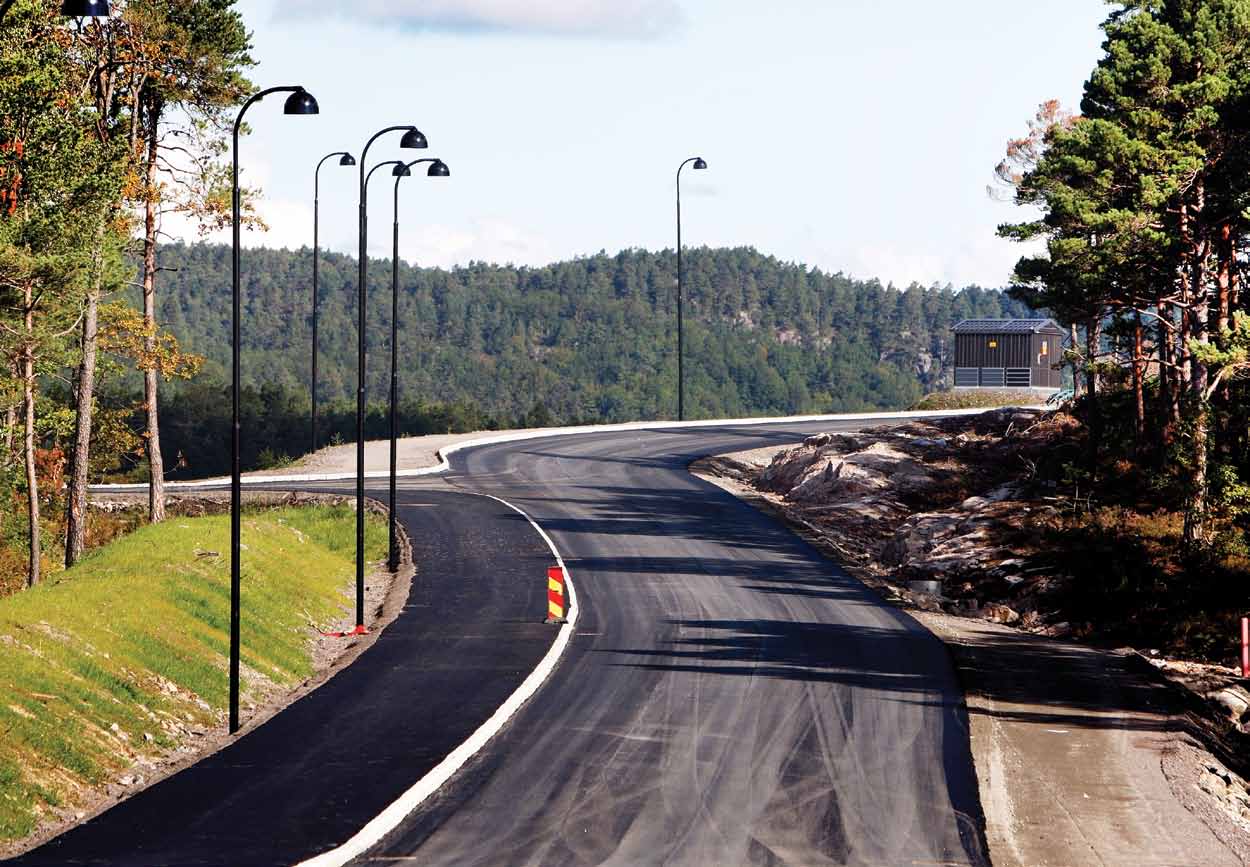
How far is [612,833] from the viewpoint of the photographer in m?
17.4

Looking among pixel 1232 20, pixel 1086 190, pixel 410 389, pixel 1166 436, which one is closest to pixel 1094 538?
pixel 1166 436

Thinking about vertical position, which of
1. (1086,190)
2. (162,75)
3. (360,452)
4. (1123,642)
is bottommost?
(1123,642)

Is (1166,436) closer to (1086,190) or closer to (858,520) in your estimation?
(1086,190)

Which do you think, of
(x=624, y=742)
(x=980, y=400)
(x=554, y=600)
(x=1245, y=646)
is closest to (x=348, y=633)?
(x=554, y=600)

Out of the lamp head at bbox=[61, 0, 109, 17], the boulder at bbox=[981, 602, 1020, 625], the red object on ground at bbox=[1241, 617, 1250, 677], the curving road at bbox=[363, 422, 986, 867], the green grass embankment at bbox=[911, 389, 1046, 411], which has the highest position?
the lamp head at bbox=[61, 0, 109, 17]

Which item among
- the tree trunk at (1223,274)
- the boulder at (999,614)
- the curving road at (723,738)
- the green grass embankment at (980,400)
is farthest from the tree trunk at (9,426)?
the green grass embankment at (980,400)

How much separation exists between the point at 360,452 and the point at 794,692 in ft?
41.9

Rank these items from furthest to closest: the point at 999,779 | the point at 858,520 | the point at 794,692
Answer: the point at 858,520, the point at 794,692, the point at 999,779

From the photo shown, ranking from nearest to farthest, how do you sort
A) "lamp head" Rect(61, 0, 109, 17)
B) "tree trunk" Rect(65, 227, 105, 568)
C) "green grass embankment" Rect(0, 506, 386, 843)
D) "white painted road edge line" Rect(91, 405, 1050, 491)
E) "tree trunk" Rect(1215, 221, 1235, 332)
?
"lamp head" Rect(61, 0, 109, 17)
"green grass embankment" Rect(0, 506, 386, 843)
"tree trunk" Rect(1215, 221, 1235, 332)
"tree trunk" Rect(65, 227, 105, 568)
"white painted road edge line" Rect(91, 405, 1050, 491)

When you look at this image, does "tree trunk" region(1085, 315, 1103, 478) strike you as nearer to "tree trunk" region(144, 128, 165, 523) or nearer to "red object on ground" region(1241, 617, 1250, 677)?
"red object on ground" region(1241, 617, 1250, 677)

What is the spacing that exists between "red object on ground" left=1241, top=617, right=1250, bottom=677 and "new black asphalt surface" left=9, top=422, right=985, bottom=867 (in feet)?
18.6

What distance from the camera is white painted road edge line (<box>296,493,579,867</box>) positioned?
16509 millimetres

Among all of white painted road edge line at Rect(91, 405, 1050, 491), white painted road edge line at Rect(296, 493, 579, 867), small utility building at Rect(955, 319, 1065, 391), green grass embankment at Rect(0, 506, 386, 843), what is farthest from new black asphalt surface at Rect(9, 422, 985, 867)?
small utility building at Rect(955, 319, 1065, 391)

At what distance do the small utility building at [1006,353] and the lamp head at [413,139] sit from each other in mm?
69714
